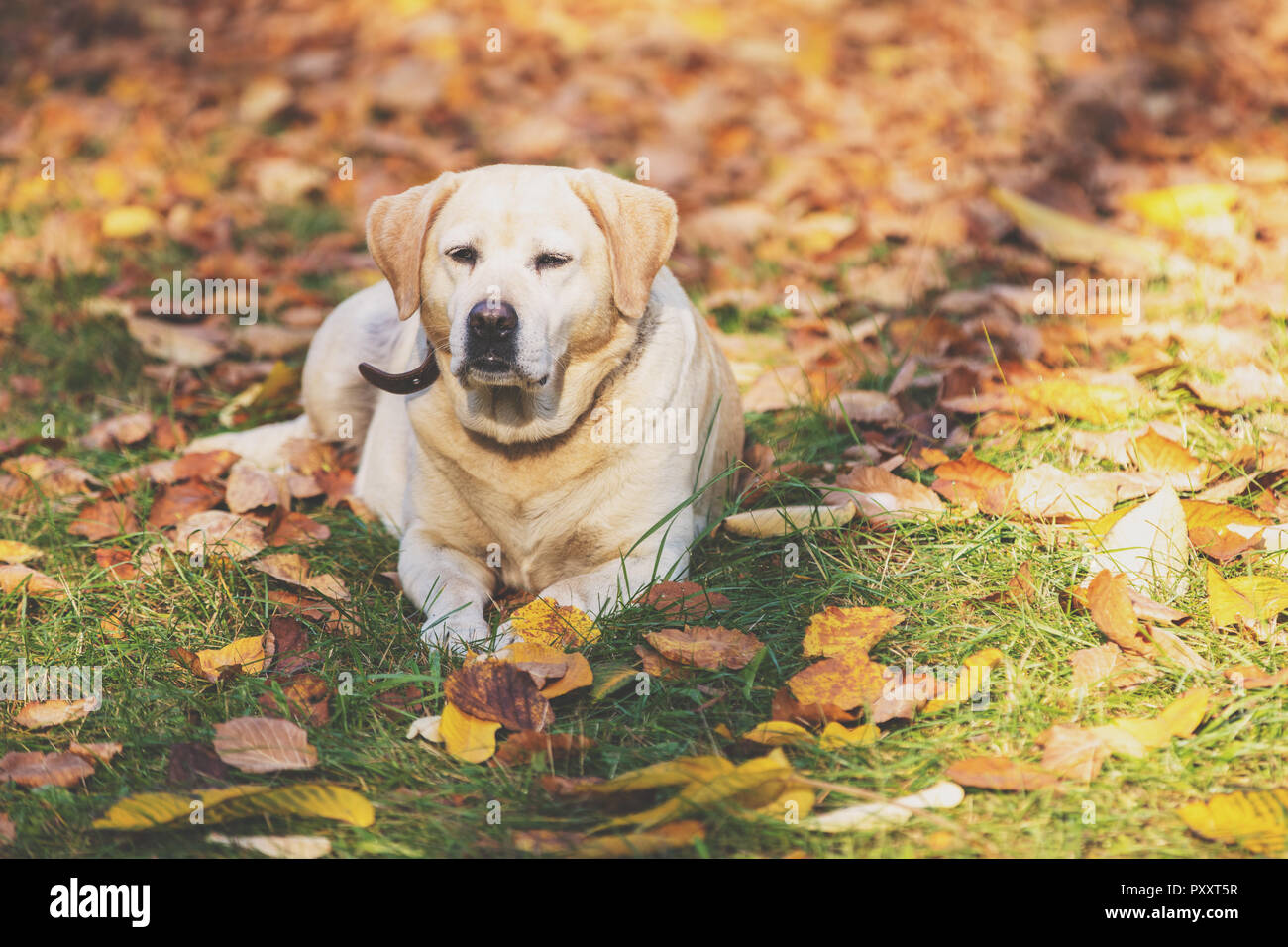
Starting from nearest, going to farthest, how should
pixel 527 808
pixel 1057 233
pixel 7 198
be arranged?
pixel 527 808, pixel 1057 233, pixel 7 198

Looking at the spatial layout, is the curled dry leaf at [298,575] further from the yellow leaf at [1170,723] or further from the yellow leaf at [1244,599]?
the yellow leaf at [1244,599]

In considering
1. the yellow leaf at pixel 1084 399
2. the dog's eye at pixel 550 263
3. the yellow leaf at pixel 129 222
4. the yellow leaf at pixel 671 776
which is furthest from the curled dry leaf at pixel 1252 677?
the yellow leaf at pixel 129 222

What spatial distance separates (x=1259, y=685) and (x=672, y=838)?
130 cm

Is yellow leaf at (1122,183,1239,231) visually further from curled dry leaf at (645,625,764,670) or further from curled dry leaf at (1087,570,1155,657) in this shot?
curled dry leaf at (645,625,764,670)

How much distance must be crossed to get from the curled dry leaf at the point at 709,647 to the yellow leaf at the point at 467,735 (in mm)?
436

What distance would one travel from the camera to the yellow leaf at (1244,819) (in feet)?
7.29

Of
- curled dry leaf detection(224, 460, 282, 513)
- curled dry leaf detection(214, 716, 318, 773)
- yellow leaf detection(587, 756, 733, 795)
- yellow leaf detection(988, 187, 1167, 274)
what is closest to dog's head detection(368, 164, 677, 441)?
curled dry leaf detection(224, 460, 282, 513)

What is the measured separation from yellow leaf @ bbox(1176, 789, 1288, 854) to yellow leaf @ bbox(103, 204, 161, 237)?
17.8ft

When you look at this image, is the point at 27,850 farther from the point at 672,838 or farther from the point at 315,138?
the point at 315,138

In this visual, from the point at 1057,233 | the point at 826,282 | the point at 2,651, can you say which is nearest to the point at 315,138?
the point at 826,282

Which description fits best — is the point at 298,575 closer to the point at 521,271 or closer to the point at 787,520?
the point at 521,271

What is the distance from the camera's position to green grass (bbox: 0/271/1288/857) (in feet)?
7.63

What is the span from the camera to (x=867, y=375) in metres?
4.25

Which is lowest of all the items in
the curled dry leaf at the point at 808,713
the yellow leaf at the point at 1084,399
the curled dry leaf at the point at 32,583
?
the curled dry leaf at the point at 808,713
